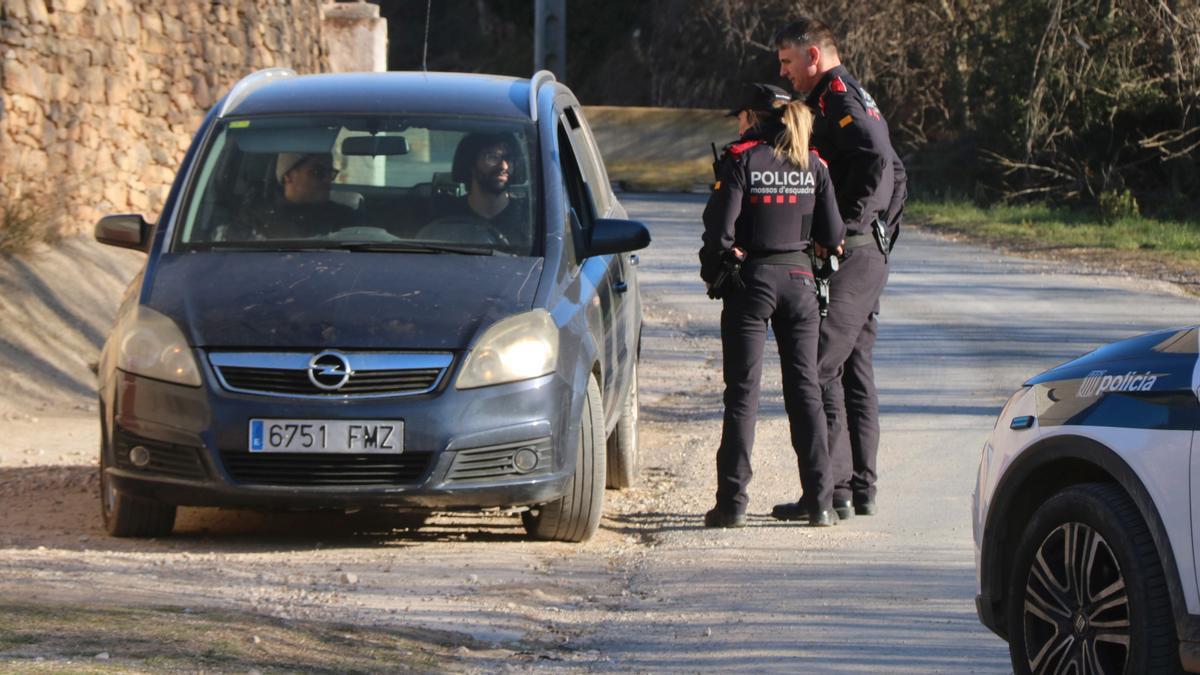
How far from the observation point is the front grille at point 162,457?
6699 mm

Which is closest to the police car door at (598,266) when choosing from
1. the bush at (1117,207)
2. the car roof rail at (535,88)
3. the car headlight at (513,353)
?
the car roof rail at (535,88)

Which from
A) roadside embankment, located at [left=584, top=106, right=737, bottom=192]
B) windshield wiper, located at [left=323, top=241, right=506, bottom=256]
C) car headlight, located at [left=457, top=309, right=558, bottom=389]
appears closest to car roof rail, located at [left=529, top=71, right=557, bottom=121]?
windshield wiper, located at [left=323, top=241, right=506, bottom=256]

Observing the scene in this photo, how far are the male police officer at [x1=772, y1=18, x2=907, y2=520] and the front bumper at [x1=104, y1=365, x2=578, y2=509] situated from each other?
136 centimetres

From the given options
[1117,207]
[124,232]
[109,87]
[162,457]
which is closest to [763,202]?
[162,457]

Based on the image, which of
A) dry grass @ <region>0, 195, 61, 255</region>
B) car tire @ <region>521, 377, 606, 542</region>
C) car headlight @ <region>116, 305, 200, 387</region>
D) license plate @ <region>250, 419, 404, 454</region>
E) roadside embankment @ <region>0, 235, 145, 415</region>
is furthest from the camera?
dry grass @ <region>0, 195, 61, 255</region>

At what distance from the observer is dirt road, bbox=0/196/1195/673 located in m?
5.39

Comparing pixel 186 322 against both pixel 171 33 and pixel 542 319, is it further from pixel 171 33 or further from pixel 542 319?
pixel 171 33

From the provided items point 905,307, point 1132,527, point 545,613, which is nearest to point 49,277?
point 905,307

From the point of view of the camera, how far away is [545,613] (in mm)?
6043

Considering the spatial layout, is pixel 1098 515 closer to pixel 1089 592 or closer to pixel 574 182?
pixel 1089 592

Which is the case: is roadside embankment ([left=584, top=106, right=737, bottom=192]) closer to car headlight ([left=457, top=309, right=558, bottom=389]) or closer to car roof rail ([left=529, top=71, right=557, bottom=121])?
car roof rail ([left=529, top=71, right=557, bottom=121])

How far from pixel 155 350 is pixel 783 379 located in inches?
96.7

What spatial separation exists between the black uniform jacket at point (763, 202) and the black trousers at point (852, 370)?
1.23 feet

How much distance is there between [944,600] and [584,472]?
4.93 ft
